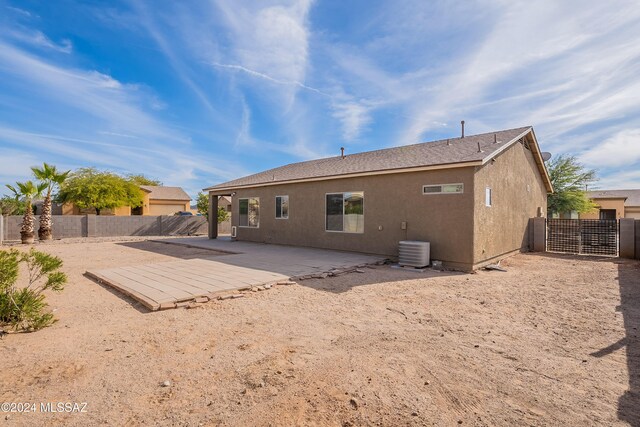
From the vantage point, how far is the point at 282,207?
13383mm

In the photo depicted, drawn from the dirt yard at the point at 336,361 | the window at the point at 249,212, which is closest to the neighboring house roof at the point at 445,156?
the window at the point at 249,212

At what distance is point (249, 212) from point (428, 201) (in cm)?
936

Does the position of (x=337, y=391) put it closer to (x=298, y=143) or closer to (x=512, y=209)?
(x=512, y=209)

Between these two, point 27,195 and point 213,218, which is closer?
point 27,195

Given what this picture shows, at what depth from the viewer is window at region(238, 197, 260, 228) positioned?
582 inches

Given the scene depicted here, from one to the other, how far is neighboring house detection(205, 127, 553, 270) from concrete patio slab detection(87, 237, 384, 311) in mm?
1305

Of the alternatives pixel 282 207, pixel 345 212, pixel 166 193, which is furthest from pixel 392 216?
pixel 166 193

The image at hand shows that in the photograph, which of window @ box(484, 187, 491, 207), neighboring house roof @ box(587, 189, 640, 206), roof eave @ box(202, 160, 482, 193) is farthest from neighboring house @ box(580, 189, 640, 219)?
roof eave @ box(202, 160, 482, 193)

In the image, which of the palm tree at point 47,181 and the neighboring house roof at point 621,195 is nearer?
the palm tree at point 47,181

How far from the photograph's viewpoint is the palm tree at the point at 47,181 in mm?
15578

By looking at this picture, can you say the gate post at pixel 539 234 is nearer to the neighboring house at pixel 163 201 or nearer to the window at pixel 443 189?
the window at pixel 443 189

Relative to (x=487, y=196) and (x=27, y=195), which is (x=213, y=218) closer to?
(x=27, y=195)

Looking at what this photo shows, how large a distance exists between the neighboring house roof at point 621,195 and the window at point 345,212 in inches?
1163

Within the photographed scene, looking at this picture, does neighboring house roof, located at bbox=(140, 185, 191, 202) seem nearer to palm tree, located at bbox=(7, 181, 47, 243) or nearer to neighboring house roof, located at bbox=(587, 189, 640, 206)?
palm tree, located at bbox=(7, 181, 47, 243)
